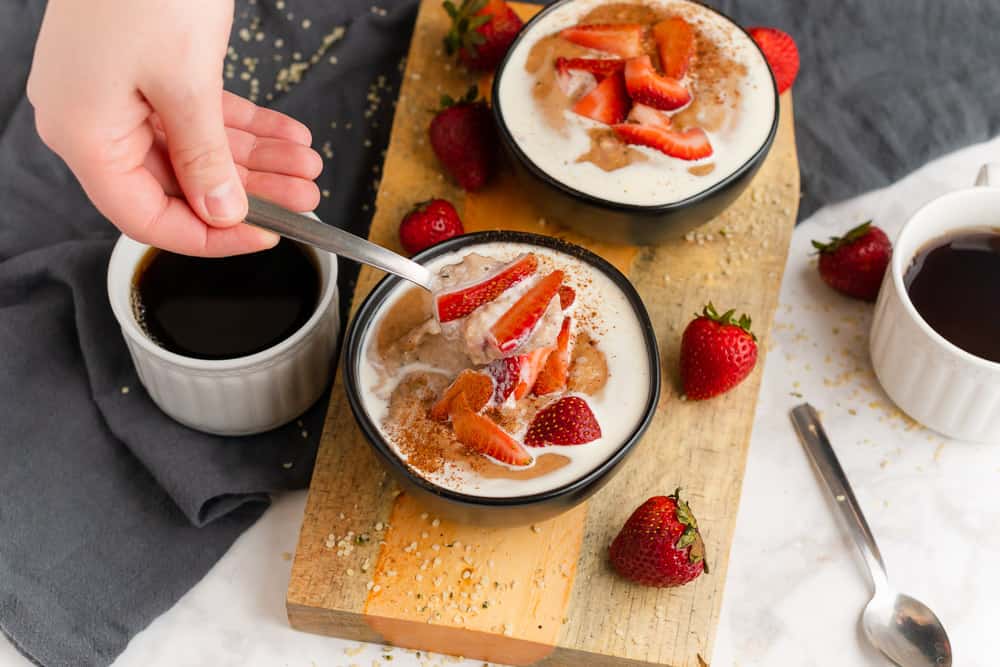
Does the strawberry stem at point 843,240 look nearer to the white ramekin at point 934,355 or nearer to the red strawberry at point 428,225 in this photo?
the white ramekin at point 934,355

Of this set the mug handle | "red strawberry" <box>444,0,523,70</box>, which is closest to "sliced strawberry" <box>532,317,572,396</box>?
"red strawberry" <box>444,0,523,70</box>

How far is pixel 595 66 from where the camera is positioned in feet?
7.63

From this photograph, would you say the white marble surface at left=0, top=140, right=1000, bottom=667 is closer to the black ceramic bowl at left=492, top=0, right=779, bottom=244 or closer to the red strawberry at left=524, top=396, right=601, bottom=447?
the black ceramic bowl at left=492, top=0, right=779, bottom=244

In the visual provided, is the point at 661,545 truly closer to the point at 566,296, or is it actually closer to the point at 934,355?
the point at 566,296

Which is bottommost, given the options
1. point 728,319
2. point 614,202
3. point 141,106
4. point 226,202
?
point 728,319

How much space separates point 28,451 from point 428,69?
113cm

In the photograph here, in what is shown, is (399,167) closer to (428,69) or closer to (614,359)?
(428,69)

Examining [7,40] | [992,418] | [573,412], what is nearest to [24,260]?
[7,40]

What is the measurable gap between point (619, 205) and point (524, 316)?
39 cm

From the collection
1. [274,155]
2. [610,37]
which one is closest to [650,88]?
[610,37]

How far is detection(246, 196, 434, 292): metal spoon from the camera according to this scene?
182 cm

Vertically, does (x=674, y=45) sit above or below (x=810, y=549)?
above

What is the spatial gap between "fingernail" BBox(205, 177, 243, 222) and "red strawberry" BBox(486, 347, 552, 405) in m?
0.47

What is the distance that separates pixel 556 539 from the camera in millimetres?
2055
